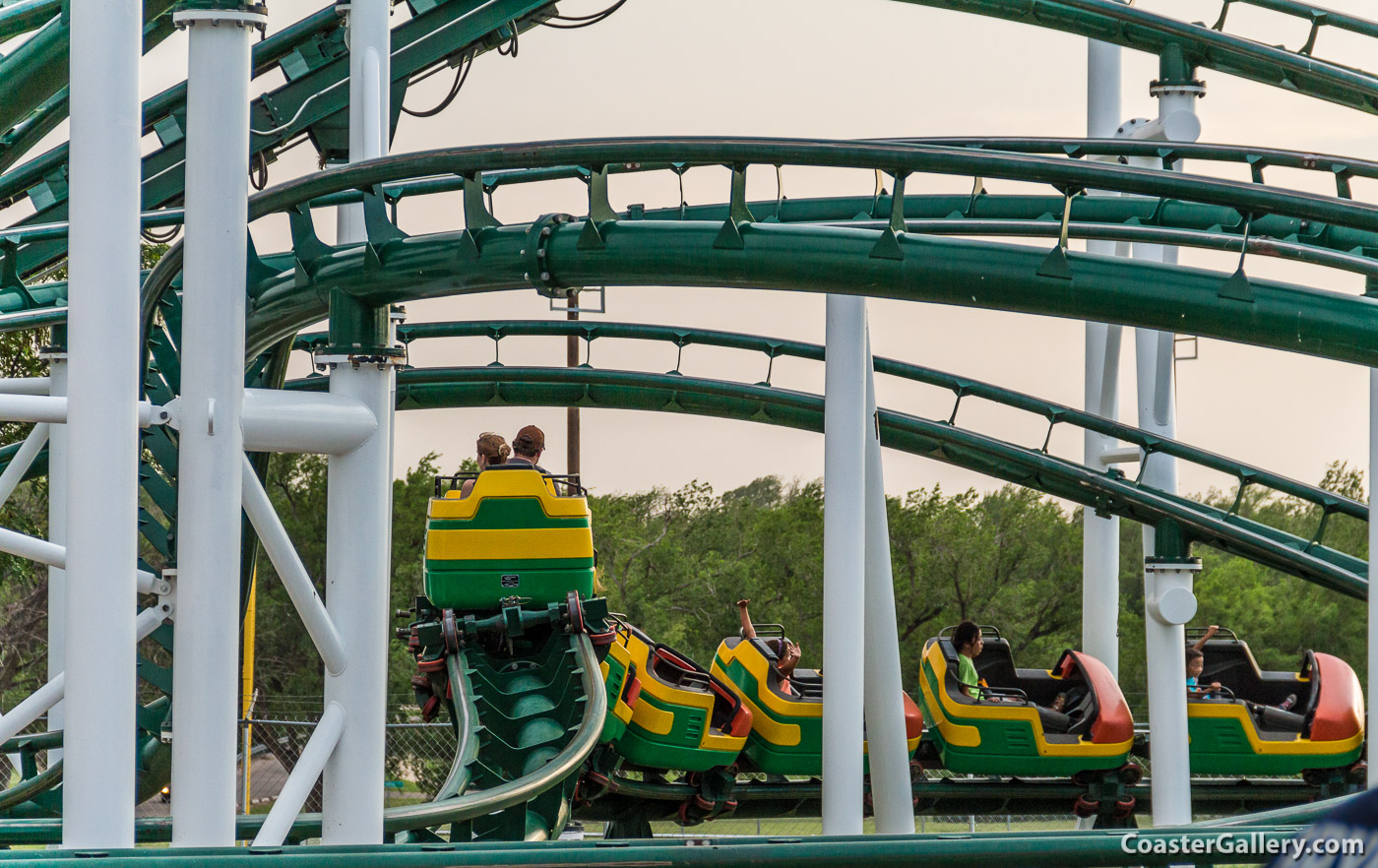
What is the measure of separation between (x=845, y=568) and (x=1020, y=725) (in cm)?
242

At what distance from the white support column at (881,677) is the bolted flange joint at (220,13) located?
357 cm

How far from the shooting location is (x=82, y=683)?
2971 millimetres

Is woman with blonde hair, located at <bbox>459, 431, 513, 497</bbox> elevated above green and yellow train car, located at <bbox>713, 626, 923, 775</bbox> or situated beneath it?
elevated above

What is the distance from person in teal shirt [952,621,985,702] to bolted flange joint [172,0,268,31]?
18.6 ft

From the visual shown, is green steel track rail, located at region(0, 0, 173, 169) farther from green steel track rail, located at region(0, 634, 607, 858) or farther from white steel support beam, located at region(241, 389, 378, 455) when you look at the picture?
green steel track rail, located at region(0, 634, 607, 858)

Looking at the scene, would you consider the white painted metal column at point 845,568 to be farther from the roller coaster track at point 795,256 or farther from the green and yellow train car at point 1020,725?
the green and yellow train car at point 1020,725

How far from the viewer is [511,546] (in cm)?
667

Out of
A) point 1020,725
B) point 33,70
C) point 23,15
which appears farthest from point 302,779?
point 1020,725

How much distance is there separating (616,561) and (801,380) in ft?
15.1

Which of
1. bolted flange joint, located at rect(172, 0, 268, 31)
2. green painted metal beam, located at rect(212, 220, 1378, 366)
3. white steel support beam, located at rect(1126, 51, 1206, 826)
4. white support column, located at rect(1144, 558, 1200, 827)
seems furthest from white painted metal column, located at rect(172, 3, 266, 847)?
→ white support column, located at rect(1144, 558, 1200, 827)

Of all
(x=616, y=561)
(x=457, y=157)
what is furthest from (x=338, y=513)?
(x=616, y=561)

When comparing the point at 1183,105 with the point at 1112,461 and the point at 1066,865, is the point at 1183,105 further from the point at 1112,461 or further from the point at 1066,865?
the point at 1066,865

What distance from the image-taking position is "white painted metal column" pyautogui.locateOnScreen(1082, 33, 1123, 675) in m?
8.52

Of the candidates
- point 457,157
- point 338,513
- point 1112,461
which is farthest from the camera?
point 1112,461
